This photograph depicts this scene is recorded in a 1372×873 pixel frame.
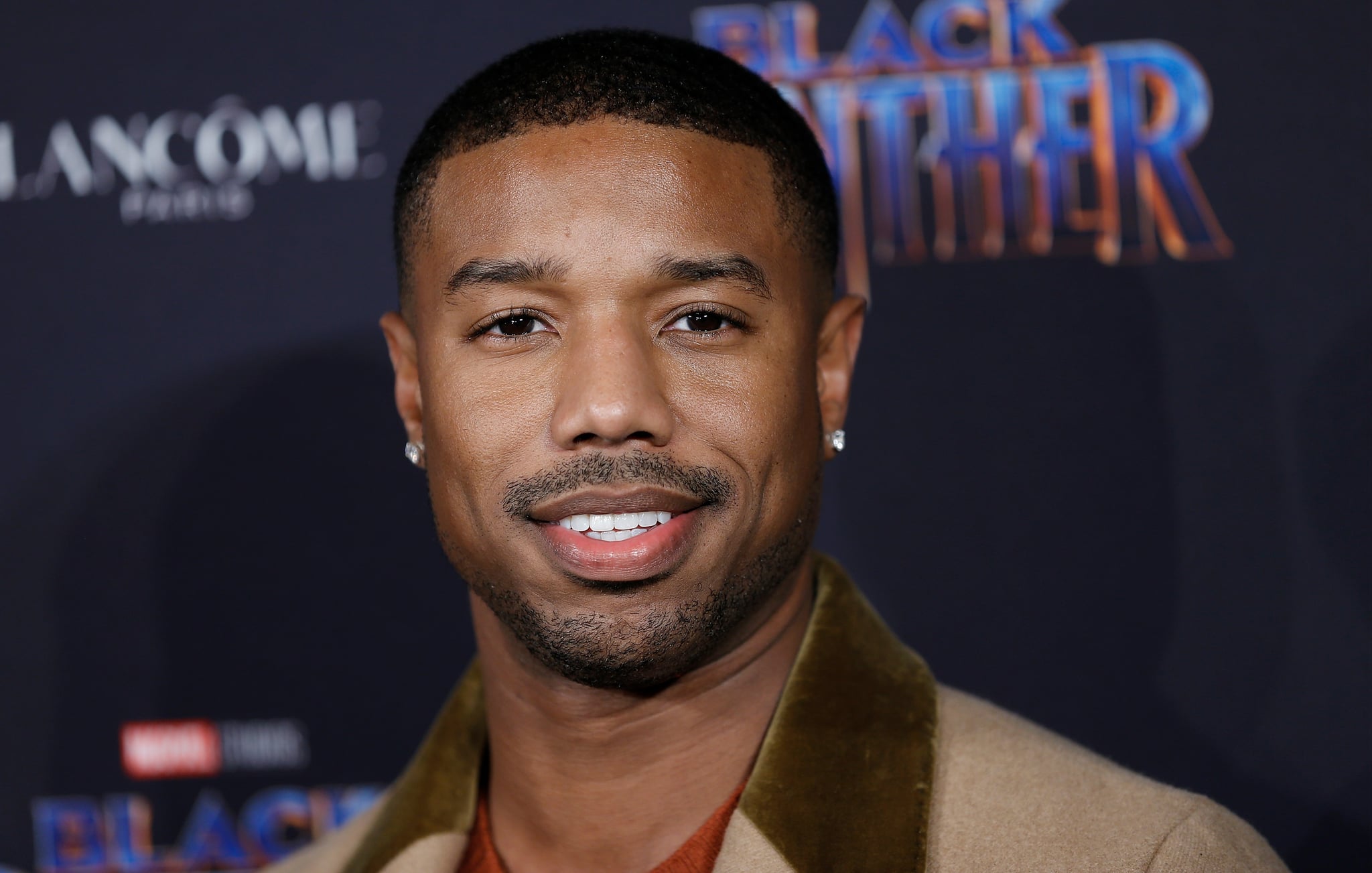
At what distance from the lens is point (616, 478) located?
1.52 m

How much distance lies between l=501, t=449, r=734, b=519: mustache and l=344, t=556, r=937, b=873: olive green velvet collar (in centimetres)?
30

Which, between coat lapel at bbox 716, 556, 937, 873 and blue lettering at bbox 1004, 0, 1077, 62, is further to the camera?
blue lettering at bbox 1004, 0, 1077, 62

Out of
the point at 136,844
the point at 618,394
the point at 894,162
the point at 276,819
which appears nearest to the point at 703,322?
the point at 618,394

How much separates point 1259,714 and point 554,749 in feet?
5.13

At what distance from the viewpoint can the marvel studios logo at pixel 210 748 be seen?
2904mm

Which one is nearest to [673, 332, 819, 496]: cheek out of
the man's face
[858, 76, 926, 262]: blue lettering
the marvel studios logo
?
the man's face

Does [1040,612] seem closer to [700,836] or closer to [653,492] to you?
[700,836]

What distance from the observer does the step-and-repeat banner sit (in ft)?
8.60

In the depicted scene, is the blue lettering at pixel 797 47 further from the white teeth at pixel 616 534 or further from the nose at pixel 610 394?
the white teeth at pixel 616 534

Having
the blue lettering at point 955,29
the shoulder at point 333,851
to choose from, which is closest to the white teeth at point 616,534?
the shoulder at point 333,851

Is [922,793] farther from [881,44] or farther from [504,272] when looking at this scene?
[881,44]

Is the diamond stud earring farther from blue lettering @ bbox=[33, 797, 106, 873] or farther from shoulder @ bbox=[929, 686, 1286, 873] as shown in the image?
blue lettering @ bbox=[33, 797, 106, 873]

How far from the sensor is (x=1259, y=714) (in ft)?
8.65

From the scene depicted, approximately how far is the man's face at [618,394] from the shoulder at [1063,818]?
32 cm
